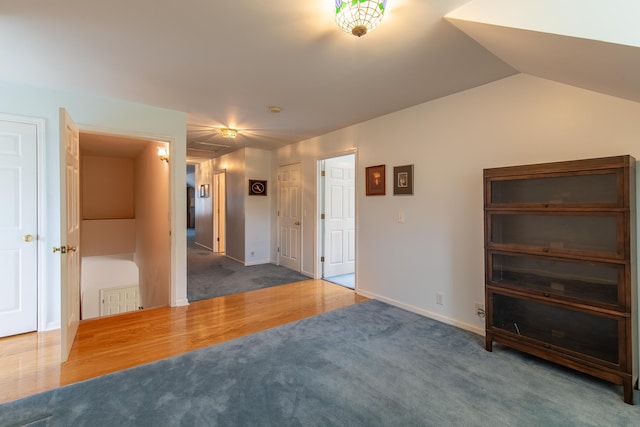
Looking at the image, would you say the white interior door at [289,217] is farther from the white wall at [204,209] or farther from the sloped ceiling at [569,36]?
the sloped ceiling at [569,36]

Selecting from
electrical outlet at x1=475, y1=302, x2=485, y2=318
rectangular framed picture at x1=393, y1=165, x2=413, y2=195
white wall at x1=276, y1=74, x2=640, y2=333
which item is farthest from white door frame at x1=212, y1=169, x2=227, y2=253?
electrical outlet at x1=475, y1=302, x2=485, y2=318

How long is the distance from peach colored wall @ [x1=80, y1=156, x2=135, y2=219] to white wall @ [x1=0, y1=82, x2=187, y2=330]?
4056 mm

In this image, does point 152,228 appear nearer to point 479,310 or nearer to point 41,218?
point 41,218

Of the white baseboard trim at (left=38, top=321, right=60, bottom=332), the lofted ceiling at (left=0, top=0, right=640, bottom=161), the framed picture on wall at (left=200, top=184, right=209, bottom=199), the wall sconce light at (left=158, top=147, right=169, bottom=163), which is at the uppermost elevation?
the lofted ceiling at (left=0, top=0, right=640, bottom=161)

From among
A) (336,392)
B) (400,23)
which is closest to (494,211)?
(400,23)

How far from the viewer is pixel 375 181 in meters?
3.75

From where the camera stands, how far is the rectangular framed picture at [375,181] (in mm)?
3657

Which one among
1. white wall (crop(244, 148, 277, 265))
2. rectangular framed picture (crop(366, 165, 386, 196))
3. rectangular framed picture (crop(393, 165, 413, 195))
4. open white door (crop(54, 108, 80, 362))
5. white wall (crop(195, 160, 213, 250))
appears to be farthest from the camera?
white wall (crop(195, 160, 213, 250))

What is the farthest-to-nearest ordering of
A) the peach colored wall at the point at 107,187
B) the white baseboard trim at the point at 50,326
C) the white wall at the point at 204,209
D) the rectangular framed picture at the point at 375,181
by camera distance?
1. the white wall at the point at 204,209
2. the peach colored wall at the point at 107,187
3. the rectangular framed picture at the point at 375,181
4. the white baseboard trim at the point at 50,326

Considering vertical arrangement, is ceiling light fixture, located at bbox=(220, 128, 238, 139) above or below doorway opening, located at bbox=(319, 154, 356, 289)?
above

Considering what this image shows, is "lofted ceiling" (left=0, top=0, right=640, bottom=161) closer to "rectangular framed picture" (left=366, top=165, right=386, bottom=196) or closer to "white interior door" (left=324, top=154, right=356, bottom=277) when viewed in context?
"rectangular framed picture" (left=366, top=165, right=386, bottom=196)

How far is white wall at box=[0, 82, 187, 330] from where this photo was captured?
2779mm

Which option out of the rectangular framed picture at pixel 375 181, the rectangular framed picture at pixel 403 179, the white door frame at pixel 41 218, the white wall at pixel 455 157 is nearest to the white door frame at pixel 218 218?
the white wall at pixel 455 157

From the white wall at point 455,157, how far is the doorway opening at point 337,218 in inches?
33.0
